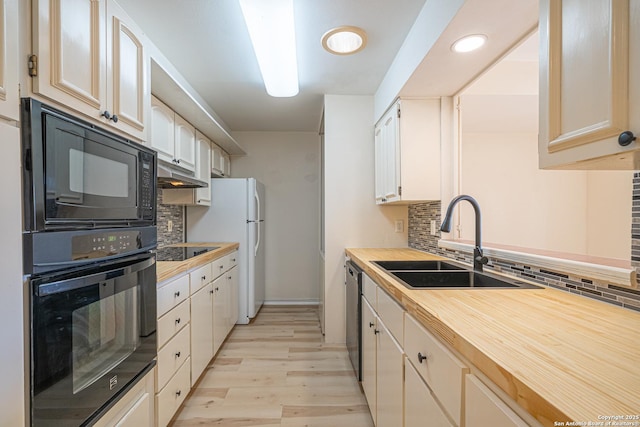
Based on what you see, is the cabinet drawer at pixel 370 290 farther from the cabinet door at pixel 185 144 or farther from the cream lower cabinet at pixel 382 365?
the cabinet door at pixel 185 144

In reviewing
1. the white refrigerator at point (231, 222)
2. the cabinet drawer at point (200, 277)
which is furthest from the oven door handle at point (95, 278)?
the white refrigerator at point (231, 222)

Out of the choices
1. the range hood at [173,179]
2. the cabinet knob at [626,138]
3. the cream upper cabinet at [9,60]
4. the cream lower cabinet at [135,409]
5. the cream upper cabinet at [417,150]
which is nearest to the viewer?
the cabinet knob at [626,138]

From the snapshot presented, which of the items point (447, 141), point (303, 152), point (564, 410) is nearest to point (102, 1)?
point (564, 410)

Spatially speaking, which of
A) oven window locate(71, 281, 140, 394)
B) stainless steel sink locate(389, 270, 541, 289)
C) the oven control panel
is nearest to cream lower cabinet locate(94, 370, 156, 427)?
oven window locate(71, 281, 140, 394)

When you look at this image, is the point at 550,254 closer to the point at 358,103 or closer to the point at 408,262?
the point at 408,262

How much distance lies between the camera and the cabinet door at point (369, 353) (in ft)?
5.33

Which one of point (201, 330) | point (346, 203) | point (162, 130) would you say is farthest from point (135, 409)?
point (346, 203)

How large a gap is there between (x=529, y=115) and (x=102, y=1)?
10.3 feet

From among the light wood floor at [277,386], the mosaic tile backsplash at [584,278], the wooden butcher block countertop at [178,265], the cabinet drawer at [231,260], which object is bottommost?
the light wood floor at [277,386]

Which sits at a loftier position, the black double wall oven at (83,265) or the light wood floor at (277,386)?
the black double wall oven at (83,265)

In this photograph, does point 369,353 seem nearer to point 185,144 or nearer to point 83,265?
point 83,265

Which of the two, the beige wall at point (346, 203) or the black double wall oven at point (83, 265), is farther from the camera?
the beige wall at point (346, 203)

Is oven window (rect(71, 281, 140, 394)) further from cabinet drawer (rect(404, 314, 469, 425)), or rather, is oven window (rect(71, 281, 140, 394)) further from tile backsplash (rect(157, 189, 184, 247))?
tile backsplash (rect(157, 189, 184, 247))

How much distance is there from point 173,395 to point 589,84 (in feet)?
7.13
